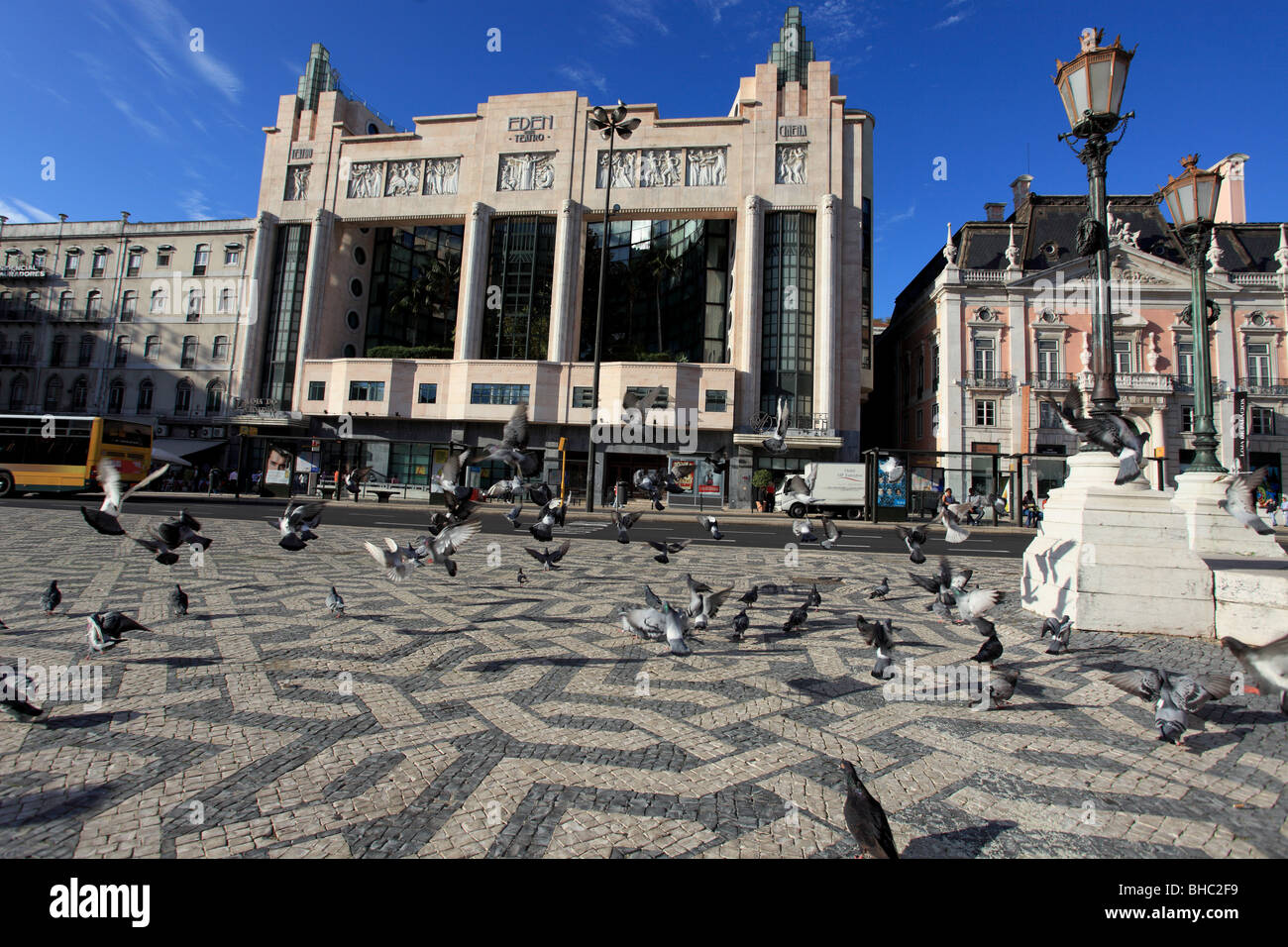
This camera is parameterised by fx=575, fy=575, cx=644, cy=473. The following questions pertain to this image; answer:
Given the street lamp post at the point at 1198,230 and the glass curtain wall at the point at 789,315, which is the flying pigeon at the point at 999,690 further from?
the glass curtain wall at the point at 789,315

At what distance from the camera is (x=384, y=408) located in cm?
3450

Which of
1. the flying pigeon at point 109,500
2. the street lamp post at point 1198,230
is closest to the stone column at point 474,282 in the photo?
the flying pigeon at point 109,500

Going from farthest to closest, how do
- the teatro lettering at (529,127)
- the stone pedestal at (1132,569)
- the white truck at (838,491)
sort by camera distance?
the teatro lettering at (529,127), the white truck at (838,491), the stone pedestal at (1132,569)

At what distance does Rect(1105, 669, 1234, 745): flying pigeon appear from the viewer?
317 cm

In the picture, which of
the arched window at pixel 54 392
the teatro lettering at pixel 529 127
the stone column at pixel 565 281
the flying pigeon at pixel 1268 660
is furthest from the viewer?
the arched window at pixel 54 392

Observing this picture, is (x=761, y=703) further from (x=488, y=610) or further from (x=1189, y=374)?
(x=1189, y=374)

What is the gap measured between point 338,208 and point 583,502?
2590cm

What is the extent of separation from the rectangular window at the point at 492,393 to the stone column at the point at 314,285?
12068 mm

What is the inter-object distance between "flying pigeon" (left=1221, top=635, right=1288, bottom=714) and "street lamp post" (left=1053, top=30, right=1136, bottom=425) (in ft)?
11.4

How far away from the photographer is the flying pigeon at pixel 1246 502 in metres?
5.64

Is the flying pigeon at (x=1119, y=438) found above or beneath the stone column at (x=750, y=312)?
beneath

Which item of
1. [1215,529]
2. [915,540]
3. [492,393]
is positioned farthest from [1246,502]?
[492,393]

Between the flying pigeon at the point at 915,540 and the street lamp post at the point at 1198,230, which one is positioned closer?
the flying pigeon at the point at 915,540

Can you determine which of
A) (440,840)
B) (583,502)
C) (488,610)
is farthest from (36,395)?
(440,840)
